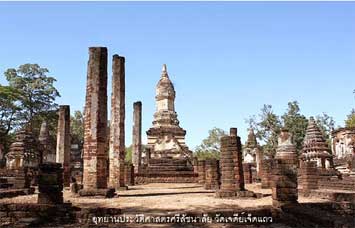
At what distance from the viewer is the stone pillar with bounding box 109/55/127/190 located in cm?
1847

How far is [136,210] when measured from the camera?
9719 millimetres

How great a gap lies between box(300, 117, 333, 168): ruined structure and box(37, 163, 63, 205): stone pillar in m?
23.5

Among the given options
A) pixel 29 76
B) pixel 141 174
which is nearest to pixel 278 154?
pixel 141 174

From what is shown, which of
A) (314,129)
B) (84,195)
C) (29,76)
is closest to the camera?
(84,195)

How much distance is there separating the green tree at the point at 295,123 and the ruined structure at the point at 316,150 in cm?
Answer: 2515

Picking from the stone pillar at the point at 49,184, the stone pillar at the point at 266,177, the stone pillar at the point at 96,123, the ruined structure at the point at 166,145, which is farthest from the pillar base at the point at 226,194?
the ruined structure at the point at 166,145

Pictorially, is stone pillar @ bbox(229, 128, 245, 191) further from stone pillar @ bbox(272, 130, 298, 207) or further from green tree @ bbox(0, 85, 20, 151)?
green tree @ bbox(0, 85, 20, 151)

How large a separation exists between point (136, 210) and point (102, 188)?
13.6ft

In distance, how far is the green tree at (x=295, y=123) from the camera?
56.2 m

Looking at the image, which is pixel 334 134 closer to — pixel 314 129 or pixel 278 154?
pixel 314 129

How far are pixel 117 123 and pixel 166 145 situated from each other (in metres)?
23.6

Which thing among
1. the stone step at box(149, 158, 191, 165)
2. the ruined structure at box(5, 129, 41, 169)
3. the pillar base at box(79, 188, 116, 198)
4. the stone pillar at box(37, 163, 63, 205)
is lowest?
the pillar base at box(79, 188, 116, 198)

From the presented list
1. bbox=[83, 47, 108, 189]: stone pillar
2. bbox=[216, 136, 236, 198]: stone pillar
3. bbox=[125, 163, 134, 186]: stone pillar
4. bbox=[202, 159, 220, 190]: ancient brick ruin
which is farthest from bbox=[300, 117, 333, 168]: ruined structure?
bbox=[83, 47, 108, 189]: stone pillar

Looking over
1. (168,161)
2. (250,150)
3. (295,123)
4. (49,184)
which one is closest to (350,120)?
(295,123)
